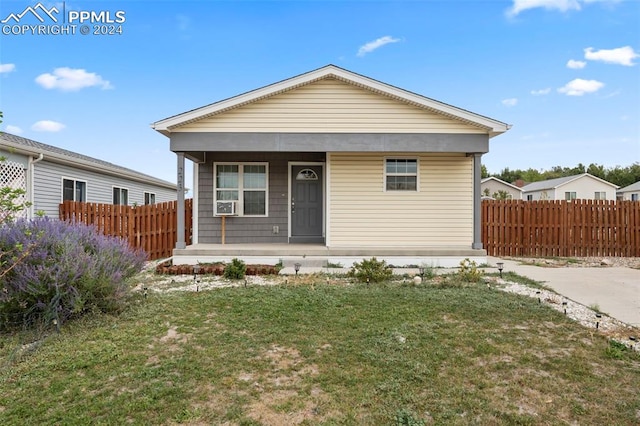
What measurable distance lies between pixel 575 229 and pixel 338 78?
8.70 metres

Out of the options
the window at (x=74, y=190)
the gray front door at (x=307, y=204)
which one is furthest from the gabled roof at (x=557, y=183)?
the window at (x=74, y=190)

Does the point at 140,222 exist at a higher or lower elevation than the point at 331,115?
lower

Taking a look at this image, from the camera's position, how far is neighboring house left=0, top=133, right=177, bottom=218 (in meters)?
10.3

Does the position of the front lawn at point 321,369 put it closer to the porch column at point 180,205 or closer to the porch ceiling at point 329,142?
the porch column at point 180,205

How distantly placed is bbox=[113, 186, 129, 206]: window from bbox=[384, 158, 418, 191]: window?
1227cm

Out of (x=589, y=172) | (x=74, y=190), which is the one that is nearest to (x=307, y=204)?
(x=74, y=190)

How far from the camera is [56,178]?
1190 centimetres

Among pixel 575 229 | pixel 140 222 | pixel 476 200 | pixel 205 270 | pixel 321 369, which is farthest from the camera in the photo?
pixel 575 229

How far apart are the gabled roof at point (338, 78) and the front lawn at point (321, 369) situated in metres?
5.06

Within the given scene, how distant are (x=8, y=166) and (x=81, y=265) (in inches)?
331

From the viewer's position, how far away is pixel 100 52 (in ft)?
40.8

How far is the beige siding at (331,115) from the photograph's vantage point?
872cm

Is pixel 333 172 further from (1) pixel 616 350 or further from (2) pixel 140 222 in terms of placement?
(1) pixel 616 350

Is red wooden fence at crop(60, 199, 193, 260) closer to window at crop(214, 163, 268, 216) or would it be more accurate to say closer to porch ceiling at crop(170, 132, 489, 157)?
window at crop(214, 163, 268, 216)
